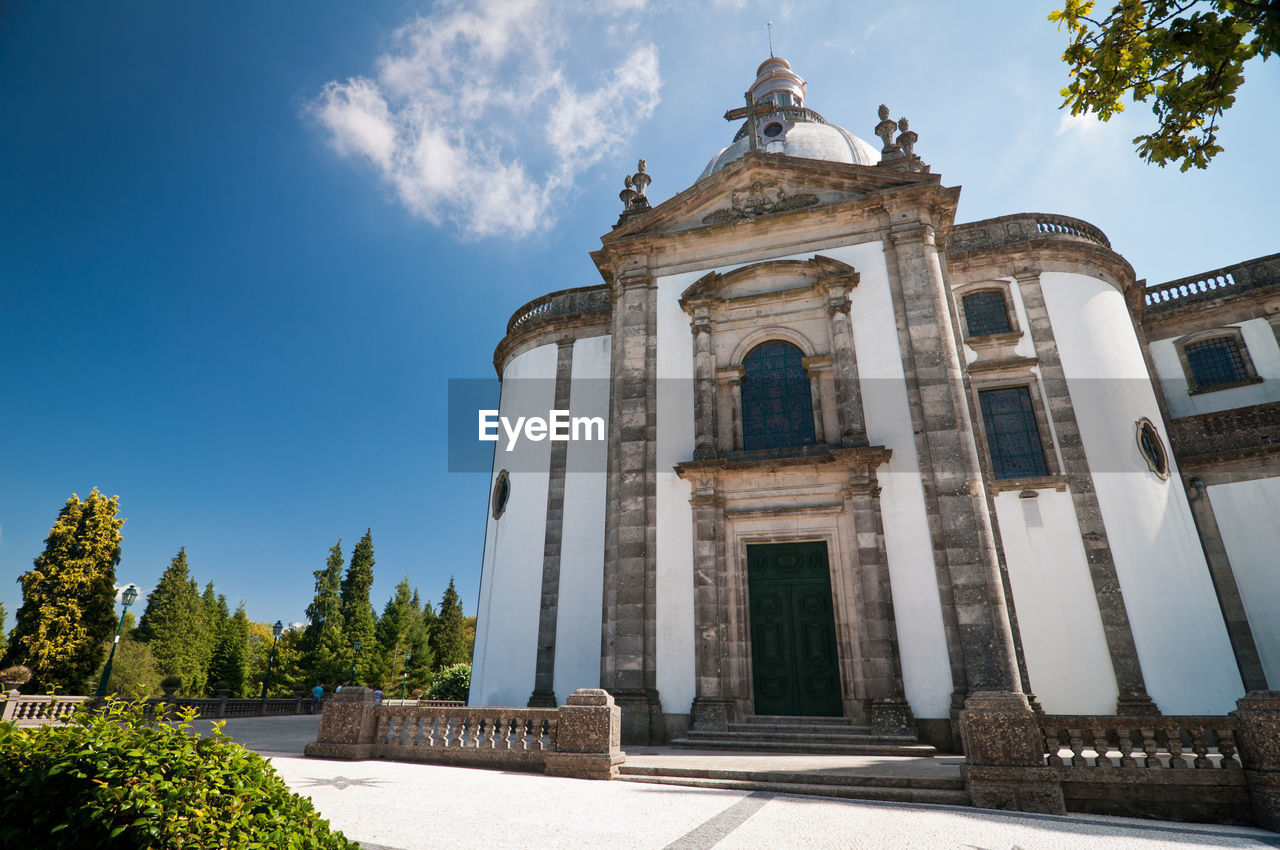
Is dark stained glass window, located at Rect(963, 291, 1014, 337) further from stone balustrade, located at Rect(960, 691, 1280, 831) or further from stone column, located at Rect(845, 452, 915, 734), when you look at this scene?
stone balustrade, located at Rect(960, 691, 1280, 831)

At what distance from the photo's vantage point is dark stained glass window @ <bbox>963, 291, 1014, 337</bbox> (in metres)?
16.4

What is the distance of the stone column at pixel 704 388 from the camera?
45.5 ft

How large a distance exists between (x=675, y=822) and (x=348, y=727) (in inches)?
278

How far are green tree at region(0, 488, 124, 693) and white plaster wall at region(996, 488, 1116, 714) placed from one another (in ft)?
107

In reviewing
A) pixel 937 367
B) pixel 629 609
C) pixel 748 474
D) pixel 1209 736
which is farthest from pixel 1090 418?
pixel 629 609

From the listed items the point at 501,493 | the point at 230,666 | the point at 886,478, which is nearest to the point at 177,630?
the point at 230,666

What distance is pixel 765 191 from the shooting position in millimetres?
15766

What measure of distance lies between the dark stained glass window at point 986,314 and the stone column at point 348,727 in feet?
54.3

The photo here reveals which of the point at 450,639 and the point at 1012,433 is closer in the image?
the point at 1012,433

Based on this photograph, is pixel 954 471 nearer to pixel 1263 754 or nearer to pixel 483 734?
pixel 1263 754

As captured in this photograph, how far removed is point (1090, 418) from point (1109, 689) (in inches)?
241

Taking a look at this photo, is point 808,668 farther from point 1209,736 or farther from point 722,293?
point 722,293

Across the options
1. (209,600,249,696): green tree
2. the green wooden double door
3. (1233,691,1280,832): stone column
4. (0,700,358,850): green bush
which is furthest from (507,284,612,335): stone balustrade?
(209,600,249,696): green tree

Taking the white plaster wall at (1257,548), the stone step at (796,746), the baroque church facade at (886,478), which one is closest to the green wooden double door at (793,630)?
the baroque church facade at (886,478)
